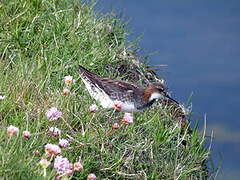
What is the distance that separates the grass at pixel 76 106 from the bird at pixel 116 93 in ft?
0.47

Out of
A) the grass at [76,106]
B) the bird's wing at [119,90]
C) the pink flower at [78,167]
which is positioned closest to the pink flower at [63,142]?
the grass at [76,106]

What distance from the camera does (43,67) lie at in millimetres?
10445

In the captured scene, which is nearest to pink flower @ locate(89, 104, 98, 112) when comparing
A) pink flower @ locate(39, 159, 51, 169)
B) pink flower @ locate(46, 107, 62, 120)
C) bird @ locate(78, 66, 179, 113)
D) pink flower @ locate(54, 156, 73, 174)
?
pink flower @ locate(46, 107, 62, 120)

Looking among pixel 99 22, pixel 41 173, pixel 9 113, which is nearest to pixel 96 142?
pixel 9 113

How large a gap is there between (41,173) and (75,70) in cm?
401

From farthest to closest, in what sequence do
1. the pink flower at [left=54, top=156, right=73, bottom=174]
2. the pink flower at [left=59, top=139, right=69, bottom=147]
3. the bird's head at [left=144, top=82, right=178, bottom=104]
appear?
the bird's head at [left=144, top=82, right=178, bottom=104]
the pink flower at [left=59, top=139, right=69, bottom=147]
the pink flower at [left=54, top=156, right=73, bottom=174]

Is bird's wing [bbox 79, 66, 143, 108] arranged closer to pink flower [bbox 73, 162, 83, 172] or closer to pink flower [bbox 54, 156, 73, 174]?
pink flower [bbox 73, 162, 83, 172]

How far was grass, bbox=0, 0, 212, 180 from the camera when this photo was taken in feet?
26.3

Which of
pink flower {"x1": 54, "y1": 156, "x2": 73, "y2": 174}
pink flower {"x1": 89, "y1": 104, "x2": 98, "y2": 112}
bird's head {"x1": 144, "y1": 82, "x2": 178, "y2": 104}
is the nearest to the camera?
pink flower {"x1": 54, "y1": 156, "x2": 73, "y2": 174}

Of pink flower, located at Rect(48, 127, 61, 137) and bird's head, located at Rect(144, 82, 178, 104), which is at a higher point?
bird's head, located at Rect(144, 82, 178, 104)

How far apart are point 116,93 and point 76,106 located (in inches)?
27.0

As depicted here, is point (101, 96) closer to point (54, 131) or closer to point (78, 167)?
point (54, 131)

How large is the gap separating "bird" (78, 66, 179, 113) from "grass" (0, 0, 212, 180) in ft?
0.47

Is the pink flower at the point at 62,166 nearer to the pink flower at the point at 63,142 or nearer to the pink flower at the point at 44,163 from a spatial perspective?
the pink flower at the point at 44,163
